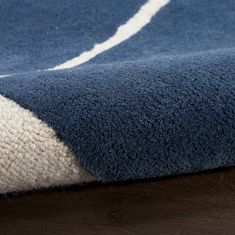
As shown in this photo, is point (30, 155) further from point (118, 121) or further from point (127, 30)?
point (127, 30)

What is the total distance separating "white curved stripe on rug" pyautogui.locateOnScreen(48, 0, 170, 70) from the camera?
90 cm

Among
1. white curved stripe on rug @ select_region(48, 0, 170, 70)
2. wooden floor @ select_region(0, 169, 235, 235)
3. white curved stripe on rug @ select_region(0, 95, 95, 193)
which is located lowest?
wooden floor @ select_region(0, 169, 235, 235)

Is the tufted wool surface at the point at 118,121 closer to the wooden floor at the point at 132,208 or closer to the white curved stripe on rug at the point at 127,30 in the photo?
the wooden floor at the point at 132,208

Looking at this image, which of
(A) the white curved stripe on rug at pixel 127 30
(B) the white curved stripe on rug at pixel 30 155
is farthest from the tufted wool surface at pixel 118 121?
(A) the white curved stripe on rug at pixel 127 30

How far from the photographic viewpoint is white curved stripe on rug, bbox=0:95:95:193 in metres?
0.50

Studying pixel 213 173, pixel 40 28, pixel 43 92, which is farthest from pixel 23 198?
pixel 40 28

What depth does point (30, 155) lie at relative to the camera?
0.50 metres

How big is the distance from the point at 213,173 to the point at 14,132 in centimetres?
24

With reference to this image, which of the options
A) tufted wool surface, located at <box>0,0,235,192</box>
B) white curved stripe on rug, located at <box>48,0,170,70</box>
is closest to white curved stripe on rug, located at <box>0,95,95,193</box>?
tufted wool surface, located at <box>0,0,235,192</box>

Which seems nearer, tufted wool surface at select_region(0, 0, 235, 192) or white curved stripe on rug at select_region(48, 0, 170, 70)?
tufted wool surface at select_region(0, 0, 235, 192)

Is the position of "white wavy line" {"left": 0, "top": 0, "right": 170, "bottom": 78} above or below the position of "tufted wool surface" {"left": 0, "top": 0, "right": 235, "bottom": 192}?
above

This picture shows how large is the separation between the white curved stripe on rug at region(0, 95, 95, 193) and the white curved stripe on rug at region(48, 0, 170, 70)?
1.22ft

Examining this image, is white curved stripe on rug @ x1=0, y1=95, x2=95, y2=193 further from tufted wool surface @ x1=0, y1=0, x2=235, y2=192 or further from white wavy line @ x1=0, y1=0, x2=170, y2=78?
white wavy line @ x1=0, y1=0, x2=170, y2=78

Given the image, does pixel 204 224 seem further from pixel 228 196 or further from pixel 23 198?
pixel 23 198
